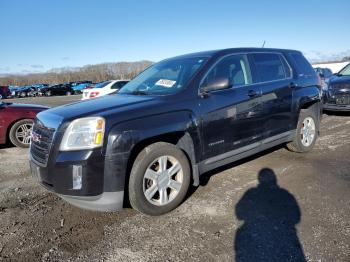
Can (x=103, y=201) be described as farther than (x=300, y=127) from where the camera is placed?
No

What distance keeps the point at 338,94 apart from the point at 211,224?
7.73m

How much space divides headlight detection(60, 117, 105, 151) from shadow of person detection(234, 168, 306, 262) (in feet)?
5.46

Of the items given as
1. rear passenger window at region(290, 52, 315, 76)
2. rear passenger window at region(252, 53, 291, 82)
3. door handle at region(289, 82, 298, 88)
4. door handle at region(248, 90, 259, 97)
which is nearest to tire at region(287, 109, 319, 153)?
door handle at region(289, 82, 298, 88)

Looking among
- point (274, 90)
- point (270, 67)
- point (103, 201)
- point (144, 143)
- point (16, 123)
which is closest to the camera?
point (103, 201)

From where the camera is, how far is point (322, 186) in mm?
4473

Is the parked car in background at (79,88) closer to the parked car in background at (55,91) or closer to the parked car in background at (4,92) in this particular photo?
the parked car in background at (55,91)

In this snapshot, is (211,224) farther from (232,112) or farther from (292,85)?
(292,85)

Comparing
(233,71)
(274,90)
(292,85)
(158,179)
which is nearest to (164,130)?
(158,179)

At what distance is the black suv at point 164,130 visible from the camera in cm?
339

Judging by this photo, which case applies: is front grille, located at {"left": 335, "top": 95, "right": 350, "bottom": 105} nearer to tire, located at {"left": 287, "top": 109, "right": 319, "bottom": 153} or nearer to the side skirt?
tire, located at {"left": 287, "top": 109, "right": 319, "bottom": 153}

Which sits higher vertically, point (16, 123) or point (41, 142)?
point (41, 142)

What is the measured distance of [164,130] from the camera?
3.69m

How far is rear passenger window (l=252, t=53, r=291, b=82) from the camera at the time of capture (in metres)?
5.01

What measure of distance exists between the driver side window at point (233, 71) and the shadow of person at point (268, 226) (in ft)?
4.75
